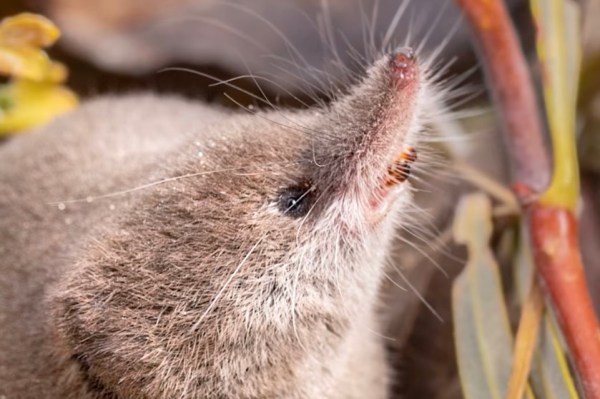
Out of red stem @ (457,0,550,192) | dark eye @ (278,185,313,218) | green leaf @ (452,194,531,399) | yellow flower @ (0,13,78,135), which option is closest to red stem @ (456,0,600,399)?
red stem @ (457,0,550,192)

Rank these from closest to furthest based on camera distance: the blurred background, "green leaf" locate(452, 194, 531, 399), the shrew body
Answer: the shrew body → "green leaf" locate(452, 194, 531, 399) → the blurred background

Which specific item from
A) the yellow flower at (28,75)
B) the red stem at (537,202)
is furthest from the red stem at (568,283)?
the yellow flower at (28,75)

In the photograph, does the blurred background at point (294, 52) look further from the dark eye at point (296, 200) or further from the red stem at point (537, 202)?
the dark eye at point (296, 200)

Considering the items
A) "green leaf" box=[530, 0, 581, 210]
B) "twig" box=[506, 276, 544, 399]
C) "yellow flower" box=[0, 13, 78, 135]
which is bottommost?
"yellow flower" box=[0, 13, 78, 135]

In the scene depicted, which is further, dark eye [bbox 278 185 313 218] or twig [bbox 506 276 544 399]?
twig [bbox 506 276 544 399]

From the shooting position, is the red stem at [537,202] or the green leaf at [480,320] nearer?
the red stem at [537,202]

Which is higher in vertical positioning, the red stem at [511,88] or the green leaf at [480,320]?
the red stem at [511,88]

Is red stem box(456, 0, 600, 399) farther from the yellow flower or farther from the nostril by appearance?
the yellow flower

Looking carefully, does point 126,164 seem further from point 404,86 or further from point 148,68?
point 148,68

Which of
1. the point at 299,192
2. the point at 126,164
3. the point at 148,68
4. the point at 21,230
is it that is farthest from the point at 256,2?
the point at 299,192
